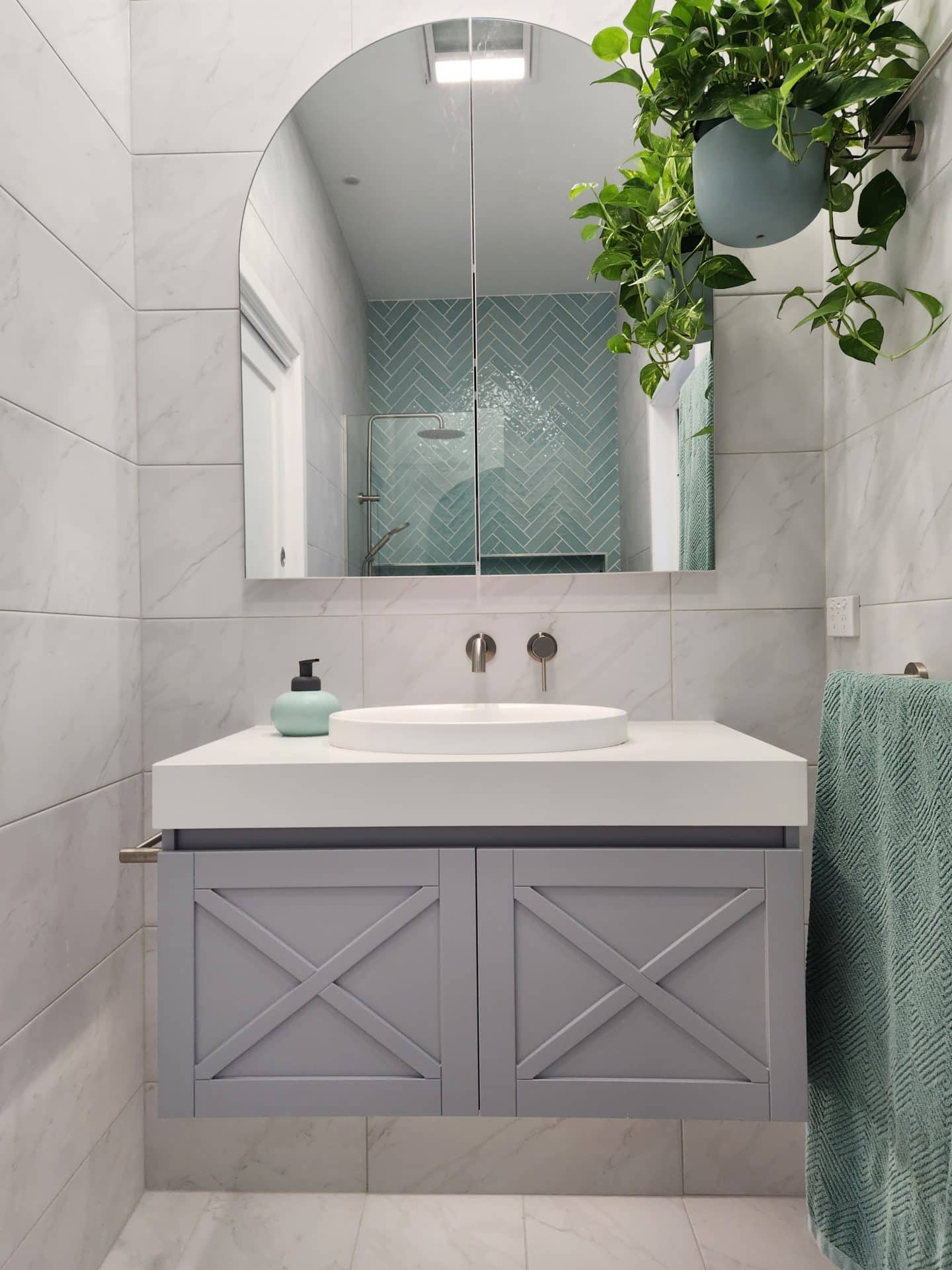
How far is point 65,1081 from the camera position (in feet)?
4.88

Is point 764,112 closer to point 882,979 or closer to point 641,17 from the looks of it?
point 641,17

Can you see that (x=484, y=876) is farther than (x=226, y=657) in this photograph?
No

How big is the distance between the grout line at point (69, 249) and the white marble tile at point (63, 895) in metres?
0.94

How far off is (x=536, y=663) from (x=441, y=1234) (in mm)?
1091

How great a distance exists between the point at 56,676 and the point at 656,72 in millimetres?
1307

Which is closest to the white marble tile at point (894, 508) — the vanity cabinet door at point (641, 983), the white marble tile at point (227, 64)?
the vanity cabinet door at point (641, 983)

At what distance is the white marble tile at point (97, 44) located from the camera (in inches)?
58.5

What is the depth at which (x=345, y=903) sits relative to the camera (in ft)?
3.98

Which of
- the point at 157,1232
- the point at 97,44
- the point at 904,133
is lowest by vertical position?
the point at 157,1232

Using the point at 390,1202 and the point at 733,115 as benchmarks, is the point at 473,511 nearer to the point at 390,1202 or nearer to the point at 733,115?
the point at 733,115

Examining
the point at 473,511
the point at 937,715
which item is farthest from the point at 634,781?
the point at 473,511

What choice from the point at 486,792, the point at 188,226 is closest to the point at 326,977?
the point at 486,792

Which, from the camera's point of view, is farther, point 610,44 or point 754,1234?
point 754,1234

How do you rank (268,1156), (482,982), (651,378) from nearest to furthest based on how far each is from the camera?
(482,982), (651,378), (268,1156)
